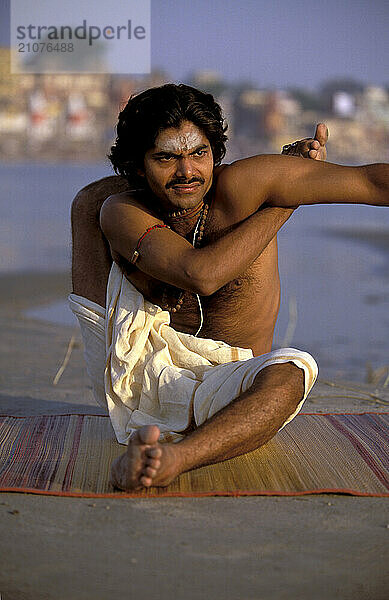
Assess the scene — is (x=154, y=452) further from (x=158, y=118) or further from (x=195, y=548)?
(x=158, y=118)

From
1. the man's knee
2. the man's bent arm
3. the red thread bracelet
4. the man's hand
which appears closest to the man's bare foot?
the man's knee

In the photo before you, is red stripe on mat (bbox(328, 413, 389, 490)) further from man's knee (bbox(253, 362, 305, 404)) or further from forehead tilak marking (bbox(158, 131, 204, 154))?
forehead tilak marking (bbox(158, 131, 204, 154))

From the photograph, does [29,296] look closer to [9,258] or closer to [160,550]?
[9,258]

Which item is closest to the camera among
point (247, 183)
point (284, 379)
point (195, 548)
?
point (195, 548)

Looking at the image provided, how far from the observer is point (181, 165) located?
2973 millimetres

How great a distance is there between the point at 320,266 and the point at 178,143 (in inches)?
416

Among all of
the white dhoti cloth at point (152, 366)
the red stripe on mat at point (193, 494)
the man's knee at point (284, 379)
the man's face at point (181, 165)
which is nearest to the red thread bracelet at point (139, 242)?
the man's face at point (181, 165)

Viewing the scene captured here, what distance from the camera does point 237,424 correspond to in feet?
8.88

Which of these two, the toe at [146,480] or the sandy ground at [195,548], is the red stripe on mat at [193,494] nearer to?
the sandy ground at [195,548]

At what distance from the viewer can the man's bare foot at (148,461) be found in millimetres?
2461

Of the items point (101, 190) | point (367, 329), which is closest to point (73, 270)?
point (101, 190)

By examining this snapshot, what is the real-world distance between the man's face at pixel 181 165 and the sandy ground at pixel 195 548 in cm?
106

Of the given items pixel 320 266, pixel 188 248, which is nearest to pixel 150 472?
pixel 188 248

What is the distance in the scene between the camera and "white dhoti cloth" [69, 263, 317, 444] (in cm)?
300
